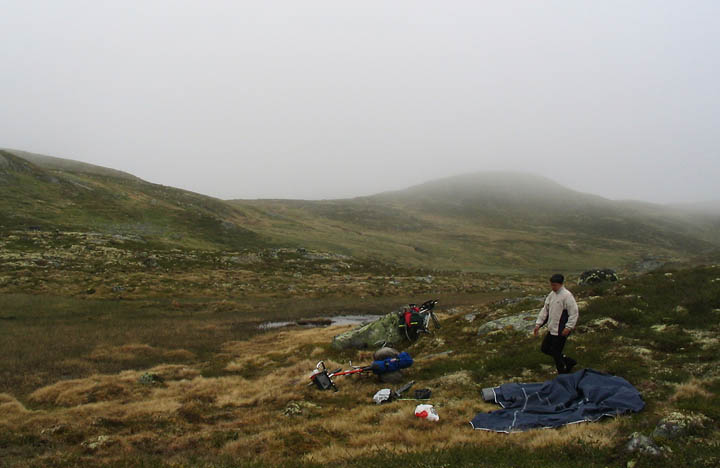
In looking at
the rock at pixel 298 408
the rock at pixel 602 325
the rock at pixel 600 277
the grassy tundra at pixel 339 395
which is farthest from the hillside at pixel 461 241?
the rock at pixel 298 408

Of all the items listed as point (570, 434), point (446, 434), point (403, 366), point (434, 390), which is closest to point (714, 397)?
point (570, 434)

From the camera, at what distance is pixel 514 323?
2138 cm

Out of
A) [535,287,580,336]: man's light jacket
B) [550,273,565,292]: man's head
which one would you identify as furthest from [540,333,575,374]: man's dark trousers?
[550,273,565,292]: man's head

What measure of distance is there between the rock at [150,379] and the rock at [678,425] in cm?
1959

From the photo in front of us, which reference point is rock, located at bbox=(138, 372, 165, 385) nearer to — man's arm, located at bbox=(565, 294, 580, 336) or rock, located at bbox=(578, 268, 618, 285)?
man's arm, located at bbox=(565, 294, 580, 336)

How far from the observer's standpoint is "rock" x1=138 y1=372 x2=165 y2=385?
18.3 m

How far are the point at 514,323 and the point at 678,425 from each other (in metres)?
13.6

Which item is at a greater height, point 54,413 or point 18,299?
point 54,413

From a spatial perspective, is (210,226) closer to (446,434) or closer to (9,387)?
(9,387)

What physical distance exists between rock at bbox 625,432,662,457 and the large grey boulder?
16.4m

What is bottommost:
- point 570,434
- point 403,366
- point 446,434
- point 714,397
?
point 403,366

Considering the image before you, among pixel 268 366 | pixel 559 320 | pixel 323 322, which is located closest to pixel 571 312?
pixel 559 320

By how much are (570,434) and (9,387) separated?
23133 millimetres

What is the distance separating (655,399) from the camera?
411 inches
